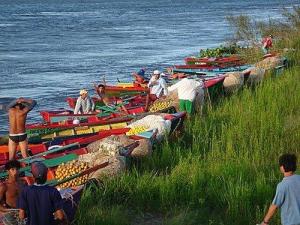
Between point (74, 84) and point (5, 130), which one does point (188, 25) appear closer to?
point (74, 84)

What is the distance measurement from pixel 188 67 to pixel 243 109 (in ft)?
41.5

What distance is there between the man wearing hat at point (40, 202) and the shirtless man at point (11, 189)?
0.92m

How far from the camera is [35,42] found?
50.3 meters

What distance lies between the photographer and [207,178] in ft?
36.0

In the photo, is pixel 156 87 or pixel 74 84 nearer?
pixel 156 87

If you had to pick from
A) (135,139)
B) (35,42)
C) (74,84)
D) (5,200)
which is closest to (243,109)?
(135,139)

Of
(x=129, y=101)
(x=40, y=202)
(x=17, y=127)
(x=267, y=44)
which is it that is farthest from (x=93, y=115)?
(x=40, y=202)

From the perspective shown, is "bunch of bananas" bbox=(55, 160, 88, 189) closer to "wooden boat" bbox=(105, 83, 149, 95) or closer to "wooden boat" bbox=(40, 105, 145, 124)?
"wooden boat" bbox=(40, 105, 145, 124)

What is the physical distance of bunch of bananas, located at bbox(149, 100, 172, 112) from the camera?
57.3 feet

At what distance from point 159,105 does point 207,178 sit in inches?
278

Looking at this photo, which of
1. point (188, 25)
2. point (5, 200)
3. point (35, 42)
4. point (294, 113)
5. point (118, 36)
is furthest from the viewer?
point (188, 25)

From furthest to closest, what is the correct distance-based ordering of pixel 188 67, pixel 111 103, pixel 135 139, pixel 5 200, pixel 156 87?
1. pixel 188 67
2. pixel 111 103
3. pixel 156 87
4. pixel 135 139
5. pixel 5 200

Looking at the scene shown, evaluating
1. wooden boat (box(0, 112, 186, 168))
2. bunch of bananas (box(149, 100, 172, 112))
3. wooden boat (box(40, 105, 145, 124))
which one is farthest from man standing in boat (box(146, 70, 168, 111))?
wooden boat (box(0, 112, 186, 168))

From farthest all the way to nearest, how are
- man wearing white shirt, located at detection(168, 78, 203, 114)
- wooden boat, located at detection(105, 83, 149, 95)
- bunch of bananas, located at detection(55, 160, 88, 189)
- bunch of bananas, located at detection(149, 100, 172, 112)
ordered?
wooden boat, located at detection(105, 83, 149, 95) < bunch of bananas, located at detection(149, 100, 172, 112) < man wearing white shirt, located at detection(168, 78, 203, 114) < bunch of bananas, located at detection(55, 160, 88, 189)
